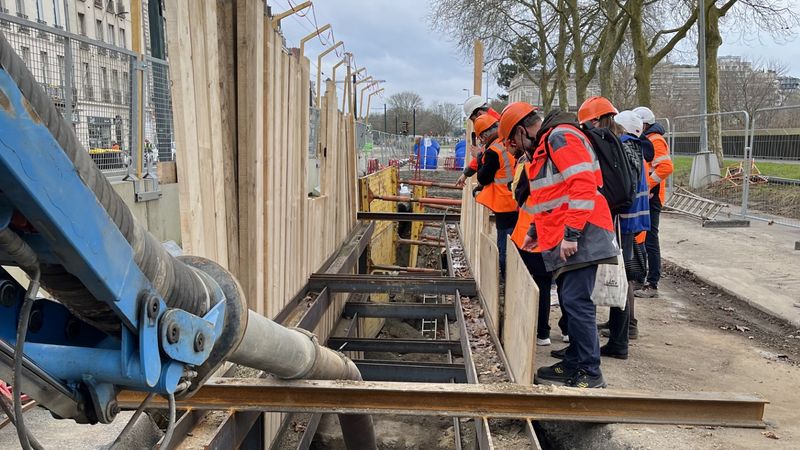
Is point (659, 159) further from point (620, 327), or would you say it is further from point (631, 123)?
point (620, 327)

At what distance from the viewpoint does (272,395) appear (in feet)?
10.1

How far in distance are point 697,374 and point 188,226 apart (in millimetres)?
4027

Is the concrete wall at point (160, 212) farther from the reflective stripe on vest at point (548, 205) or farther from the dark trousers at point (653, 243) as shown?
the dark trousers at point (653, 243)

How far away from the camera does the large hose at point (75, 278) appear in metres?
1.09

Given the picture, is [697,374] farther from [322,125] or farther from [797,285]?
[322,125]

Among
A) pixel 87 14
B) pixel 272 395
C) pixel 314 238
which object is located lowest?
pixel 272 395

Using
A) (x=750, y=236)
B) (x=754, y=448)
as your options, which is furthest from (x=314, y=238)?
(x=750, y=236)

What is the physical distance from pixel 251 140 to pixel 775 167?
1474 cm

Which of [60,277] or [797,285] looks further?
[797,285]

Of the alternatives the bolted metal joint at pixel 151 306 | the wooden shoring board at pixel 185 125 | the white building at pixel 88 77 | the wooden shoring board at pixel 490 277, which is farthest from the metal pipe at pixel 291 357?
the white building at pixel 88 77

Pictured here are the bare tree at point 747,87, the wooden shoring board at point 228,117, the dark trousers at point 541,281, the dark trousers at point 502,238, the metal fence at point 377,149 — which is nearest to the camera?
the wooden shoring board at point 228,117

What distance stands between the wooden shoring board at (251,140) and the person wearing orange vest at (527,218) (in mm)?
1776

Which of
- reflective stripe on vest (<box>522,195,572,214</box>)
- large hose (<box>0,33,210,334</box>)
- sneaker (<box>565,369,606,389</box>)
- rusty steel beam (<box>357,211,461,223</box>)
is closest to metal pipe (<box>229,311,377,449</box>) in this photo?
large hose (<box>0,33,210,334</box>)

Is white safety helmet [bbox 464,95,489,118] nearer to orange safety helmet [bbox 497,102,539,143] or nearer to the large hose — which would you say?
orange safety helmet [bbox 497,102,539,143]
